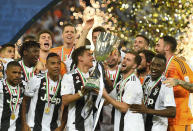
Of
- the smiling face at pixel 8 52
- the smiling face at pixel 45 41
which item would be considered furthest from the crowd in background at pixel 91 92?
the smiling face at pixel 8 52

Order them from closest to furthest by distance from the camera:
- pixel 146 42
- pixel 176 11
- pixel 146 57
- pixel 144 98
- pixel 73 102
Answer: pixel 73 102 → pixel 144 98 → pixel 146 57 → pixel 146 42 → pixel 176 11

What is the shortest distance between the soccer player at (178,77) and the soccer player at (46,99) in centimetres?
175

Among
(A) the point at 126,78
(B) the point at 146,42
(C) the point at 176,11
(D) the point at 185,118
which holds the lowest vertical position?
(D) the point at 185,118

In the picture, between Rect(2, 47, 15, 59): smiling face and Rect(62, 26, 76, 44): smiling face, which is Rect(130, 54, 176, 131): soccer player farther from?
Rect(2, 47, 15, 59): smiling face

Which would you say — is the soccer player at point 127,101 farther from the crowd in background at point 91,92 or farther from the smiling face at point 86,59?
the smiling face at point 86,59

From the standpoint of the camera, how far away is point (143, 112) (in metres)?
6.19

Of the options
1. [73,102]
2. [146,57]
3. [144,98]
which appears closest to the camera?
[73,102]

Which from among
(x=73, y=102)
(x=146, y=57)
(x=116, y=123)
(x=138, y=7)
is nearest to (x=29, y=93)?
(x=73, y=102)

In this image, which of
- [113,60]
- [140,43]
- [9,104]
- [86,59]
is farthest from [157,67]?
[9,104]

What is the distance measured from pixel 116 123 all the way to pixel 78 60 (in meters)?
1.03

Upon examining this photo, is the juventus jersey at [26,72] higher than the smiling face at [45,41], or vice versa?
the smiling face at [45,41]

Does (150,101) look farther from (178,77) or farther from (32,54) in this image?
(32,54)

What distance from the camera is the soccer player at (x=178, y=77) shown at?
22.5 ft

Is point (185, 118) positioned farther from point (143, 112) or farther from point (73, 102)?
point (73, 102)
